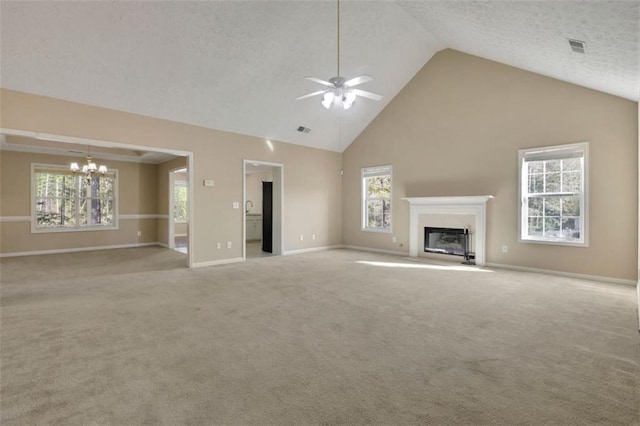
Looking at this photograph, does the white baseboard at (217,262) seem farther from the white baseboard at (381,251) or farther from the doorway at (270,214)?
the white baseboard at (381,251)

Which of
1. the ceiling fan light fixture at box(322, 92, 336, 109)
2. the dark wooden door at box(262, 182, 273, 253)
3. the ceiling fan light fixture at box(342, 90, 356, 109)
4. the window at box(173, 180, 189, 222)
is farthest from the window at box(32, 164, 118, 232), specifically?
the ceiling fan light fixture at box(342, 90, 356, 109)

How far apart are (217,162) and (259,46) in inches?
98.7

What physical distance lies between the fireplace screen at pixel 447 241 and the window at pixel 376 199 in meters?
1.07

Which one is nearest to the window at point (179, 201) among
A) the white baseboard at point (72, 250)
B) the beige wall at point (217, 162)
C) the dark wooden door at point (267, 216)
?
the white baseboard at point (72, 250)

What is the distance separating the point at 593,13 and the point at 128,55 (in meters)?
5.30

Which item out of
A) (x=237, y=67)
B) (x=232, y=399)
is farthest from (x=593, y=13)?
(x=237, y=67)

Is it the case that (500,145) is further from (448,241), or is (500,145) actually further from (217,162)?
(217,162)

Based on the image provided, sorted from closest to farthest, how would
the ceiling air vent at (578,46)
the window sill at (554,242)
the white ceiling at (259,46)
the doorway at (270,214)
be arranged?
the ceiling air vent at (578,46) → the white ceiling at (259,46) → the window sill at (554,242) → the doorway at (270,214)

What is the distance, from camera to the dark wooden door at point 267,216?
7.90 metres

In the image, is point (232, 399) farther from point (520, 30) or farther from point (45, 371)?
point (520, 30)

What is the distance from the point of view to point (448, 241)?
6.64 metres

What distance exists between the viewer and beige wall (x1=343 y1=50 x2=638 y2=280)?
463cm

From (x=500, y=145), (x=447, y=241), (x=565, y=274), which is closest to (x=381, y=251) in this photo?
(x=447, y=241)

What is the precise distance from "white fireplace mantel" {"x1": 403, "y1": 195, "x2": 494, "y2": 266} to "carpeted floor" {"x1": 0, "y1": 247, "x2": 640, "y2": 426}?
4.90 feet
